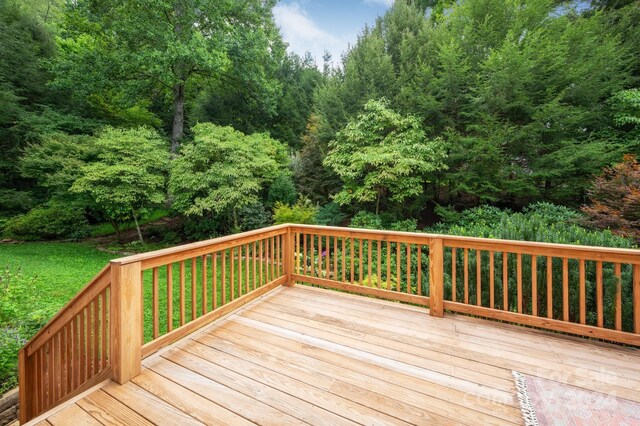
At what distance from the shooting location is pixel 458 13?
9406 mm

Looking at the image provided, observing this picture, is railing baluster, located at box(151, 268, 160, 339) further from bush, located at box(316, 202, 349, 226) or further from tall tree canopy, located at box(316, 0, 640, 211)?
tall tree canopy, located at box(316, 0, 640, 211)

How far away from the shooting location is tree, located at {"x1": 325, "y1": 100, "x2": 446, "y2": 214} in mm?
7254

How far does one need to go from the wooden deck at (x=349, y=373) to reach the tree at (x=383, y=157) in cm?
484

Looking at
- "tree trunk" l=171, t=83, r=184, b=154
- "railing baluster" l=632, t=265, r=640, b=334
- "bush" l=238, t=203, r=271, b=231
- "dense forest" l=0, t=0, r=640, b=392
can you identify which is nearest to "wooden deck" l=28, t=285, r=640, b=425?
"railing baluster" l=632, t=265, r=640, b=334

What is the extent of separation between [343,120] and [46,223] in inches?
424

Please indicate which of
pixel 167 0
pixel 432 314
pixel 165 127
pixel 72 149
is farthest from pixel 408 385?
pixel 165 127

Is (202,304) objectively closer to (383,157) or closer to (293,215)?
(293,215)

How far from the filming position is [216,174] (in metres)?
7.86

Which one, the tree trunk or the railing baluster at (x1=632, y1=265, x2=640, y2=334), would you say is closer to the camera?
the railing baluster at (x1=632, y1=265, x2=640, y2=334)

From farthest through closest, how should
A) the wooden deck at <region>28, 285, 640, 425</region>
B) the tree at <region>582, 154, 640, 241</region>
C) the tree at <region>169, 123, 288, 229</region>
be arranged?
the tree at <region>169, 123, 288, 229</region>
the tree at <region>582, 154, 640, 241</region>
the wooden deck at <region>28, 285, 640, 425</region>

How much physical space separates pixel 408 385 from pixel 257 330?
1435 mm

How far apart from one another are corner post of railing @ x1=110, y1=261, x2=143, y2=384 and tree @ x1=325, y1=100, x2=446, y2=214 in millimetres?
6120

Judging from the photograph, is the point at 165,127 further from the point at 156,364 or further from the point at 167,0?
the point at 156,364

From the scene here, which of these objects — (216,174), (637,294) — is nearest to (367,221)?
(216,174)
